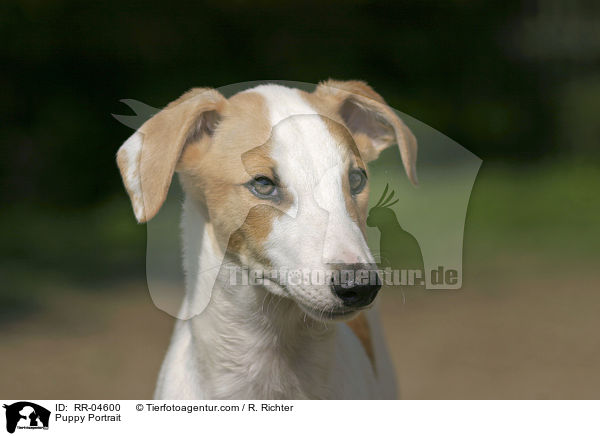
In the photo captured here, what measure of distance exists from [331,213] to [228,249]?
41 cm

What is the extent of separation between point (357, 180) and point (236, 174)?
0.37 meters

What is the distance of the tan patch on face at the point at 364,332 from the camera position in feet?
8.95

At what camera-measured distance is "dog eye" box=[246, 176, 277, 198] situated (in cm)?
199

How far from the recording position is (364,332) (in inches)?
111

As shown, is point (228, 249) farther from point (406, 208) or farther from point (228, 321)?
point (406, 208)

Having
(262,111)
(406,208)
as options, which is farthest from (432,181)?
(262,111)

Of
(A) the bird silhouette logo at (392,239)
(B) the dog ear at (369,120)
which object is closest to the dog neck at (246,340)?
(A) the bird silhouette logo at (392,239)

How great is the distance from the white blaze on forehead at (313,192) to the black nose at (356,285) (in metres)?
0.04

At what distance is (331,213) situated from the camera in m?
1.90

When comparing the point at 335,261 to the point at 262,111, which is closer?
the point at 335,261
